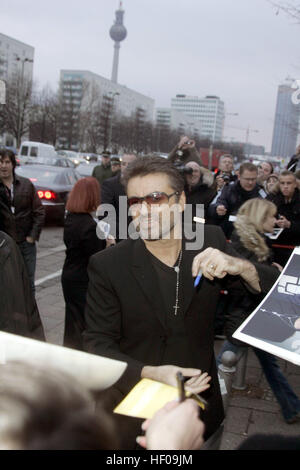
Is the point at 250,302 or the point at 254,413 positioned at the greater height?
the point at 250,302

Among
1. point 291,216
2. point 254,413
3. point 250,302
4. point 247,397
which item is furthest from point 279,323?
point 291,216

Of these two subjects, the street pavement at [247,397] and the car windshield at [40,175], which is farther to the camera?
the car windshield at [40,175]

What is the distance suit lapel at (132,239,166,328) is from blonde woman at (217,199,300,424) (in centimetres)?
129

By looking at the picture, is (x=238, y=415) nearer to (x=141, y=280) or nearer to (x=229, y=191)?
(x=141, y=280)

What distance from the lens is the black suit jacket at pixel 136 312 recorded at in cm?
187

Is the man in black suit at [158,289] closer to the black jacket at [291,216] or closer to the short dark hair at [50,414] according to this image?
the short dark hair at [50,414]

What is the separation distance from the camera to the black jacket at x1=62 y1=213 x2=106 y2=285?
4.08 meters

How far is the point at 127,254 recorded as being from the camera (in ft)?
6.52

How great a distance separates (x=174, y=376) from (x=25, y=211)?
4.09 metres

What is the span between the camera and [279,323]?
6.08 feet

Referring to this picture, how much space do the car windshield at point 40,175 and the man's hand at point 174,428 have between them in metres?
11.1

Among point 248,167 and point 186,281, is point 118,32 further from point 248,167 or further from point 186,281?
point 186,281

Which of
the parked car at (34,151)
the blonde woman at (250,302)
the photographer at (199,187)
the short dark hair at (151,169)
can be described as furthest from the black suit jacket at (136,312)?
the parked car at (34,151)

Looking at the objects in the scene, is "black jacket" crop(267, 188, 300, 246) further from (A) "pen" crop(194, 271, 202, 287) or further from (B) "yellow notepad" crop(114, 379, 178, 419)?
(B) "yellow notepad" crop(114, 379, 178, 419)
